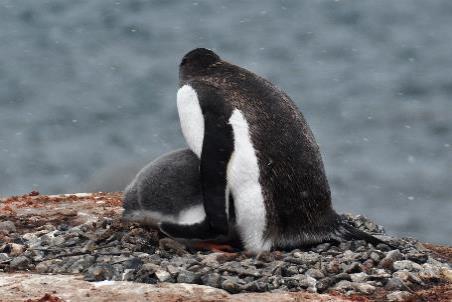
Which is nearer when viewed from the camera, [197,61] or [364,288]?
[364,288]

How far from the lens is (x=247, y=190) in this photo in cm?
795

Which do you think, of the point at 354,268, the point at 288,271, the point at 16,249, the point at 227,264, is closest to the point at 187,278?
the point at 227,264

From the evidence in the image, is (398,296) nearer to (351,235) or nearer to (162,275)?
(351,235)

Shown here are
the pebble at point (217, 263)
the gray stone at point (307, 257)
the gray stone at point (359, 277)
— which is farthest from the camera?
the gray stone at point (307, 257)

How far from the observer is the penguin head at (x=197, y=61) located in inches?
344

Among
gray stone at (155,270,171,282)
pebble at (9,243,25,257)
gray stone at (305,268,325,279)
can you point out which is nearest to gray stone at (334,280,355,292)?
gray stone at (305,268,325,279)

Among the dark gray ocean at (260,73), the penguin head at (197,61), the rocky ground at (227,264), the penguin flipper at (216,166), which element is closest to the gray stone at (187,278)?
the rocky ground at (227,264)

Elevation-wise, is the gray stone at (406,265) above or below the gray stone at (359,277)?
above

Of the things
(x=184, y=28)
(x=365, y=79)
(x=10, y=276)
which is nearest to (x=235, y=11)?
(x=184, y=28)

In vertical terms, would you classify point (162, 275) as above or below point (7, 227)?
below

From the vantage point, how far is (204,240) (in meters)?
8.12

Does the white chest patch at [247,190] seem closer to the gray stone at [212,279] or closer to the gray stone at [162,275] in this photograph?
the gray stone at [212,279]

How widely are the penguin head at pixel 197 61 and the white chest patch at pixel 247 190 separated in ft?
3.20

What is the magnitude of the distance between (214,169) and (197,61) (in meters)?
1.27
